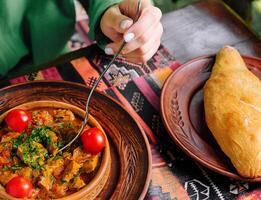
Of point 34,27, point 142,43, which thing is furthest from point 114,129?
point 34,27

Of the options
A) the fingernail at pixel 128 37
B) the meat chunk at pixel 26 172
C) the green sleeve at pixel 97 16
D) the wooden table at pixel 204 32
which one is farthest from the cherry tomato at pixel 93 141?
the wooden table at pixel 204 32

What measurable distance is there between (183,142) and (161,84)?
270mm

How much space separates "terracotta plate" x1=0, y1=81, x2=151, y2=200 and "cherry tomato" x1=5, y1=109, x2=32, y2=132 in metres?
0.12

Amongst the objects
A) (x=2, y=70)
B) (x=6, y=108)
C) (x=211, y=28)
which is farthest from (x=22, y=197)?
(x=211, y=28)

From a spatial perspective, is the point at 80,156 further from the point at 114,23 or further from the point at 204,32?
the point at 204,32

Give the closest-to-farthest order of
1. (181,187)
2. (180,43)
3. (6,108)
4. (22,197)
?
(22,197) → (181,187) → (6,108) → (180,43)

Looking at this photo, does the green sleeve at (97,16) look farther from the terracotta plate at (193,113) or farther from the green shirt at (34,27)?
the terracotta plate at (193,113)

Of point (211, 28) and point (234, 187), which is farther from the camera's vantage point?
point (211, 28)

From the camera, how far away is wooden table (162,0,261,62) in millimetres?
1368

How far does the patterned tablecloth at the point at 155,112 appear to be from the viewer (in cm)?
99

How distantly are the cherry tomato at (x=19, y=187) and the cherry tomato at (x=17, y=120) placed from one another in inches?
5.7

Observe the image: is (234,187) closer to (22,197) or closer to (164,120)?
(164,120)

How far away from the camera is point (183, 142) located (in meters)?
1.02

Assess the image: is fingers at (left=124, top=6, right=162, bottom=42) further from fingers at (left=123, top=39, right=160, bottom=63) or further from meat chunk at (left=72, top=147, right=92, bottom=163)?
meat chunk at (left=72, top=147, right=92, bottom=163)
